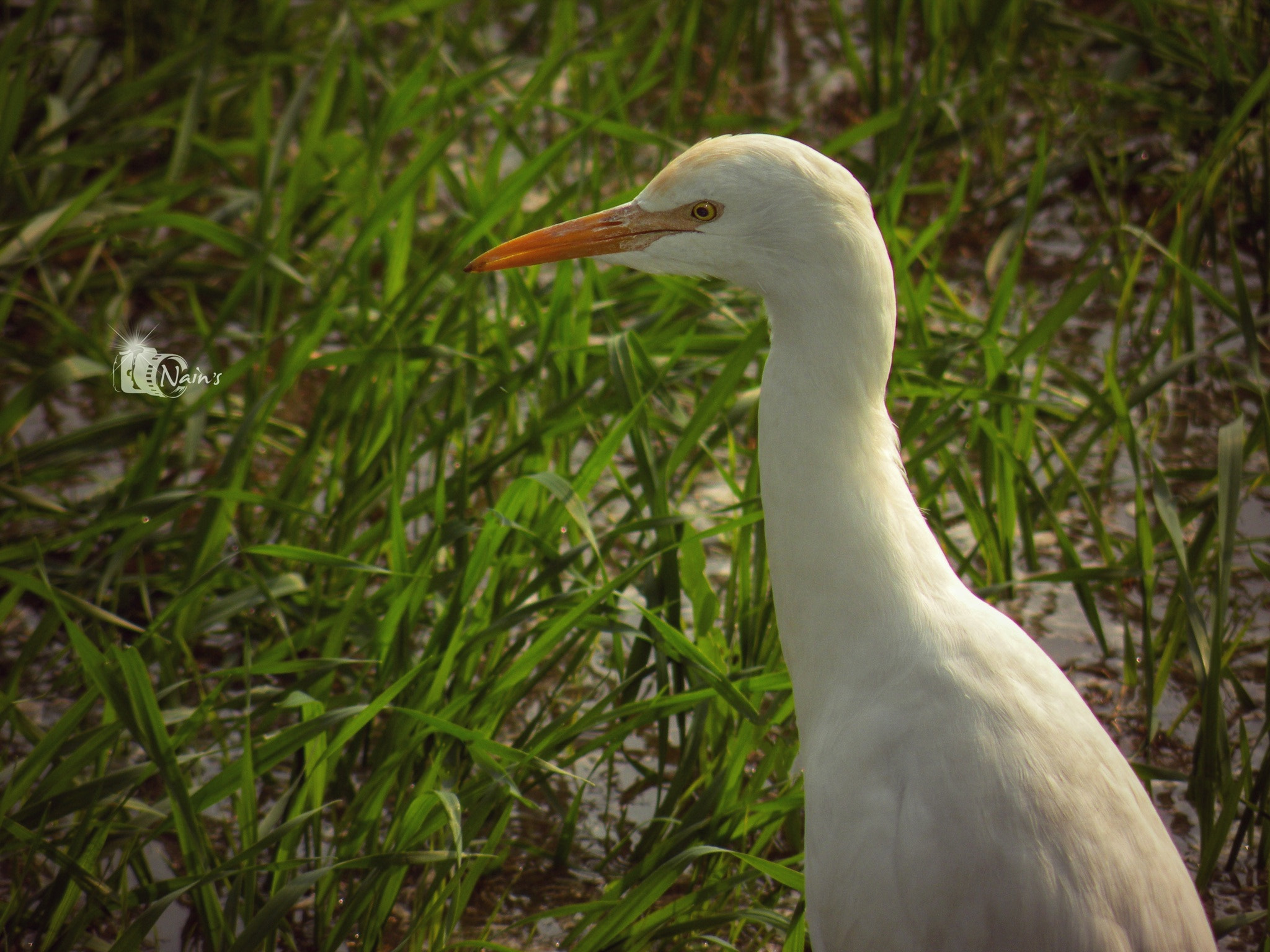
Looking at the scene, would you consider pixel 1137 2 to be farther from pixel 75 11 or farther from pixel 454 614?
pixel 75 11

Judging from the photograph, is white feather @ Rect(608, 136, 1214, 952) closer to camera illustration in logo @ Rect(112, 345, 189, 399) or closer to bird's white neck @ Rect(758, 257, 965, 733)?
bird's white neck @ Rect(758, 257, 965, 733)

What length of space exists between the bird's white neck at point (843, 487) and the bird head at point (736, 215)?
6cm

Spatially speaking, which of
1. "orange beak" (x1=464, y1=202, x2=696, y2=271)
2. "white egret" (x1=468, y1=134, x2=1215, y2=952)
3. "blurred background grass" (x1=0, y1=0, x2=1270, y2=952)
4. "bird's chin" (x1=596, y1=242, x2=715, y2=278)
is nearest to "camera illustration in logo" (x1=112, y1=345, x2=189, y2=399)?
"blurred background grass" (x1=0, y1=0, x2=1270, y2=952)

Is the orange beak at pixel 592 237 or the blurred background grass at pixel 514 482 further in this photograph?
the blurred background grass at pixel 514 482

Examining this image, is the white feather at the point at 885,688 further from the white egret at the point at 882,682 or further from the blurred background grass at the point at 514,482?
the blurred background grass at the point at 514,482

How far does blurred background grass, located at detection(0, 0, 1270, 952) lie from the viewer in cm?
207

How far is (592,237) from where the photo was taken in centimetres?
188

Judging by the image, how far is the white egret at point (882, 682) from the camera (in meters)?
1.59

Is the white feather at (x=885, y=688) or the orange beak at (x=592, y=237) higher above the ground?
the orange beak at (x=592, y=237)

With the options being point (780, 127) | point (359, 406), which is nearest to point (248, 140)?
point (359, 406)

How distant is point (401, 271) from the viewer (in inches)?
120

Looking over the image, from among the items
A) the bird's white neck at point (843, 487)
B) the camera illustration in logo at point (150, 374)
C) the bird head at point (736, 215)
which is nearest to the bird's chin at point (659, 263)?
the bird head at point (736, 215)

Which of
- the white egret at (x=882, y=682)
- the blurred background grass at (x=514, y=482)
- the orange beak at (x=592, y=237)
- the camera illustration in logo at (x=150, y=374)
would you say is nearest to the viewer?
the white egret at (x=882, y=682)

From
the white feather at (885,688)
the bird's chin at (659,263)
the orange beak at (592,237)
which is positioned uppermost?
the orange beak at (592,237)
